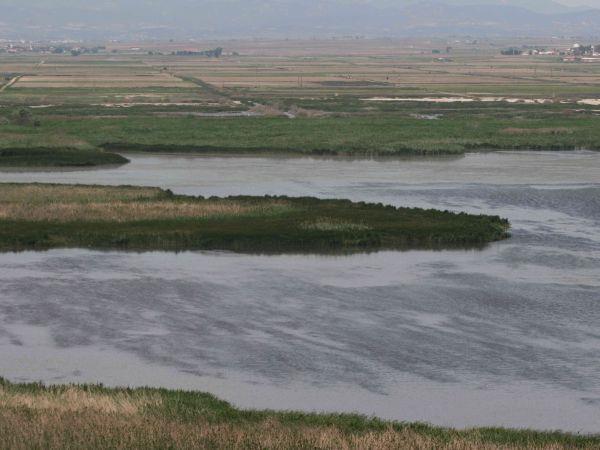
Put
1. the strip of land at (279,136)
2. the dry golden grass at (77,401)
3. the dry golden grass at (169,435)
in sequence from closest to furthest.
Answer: the dry golden grass at (169,435) < the dry golden grass at (77,401) < the strip of land at (279,136)

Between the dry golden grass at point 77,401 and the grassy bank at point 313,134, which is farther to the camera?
the grassy bank at point 313,134

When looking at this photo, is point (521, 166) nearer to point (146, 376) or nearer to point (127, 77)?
point (146, 376)

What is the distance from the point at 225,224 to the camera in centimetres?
3756

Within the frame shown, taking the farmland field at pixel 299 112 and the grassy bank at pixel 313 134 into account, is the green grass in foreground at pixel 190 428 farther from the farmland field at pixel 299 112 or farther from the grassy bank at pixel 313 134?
the grassy bank at pixel 313 134

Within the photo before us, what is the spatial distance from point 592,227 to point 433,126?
113 feet

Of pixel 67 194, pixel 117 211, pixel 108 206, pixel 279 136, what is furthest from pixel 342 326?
pixel 279 136

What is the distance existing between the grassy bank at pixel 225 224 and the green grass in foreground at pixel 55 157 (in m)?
12.6

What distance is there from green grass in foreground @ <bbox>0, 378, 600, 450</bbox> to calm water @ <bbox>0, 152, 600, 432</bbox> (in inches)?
64.9

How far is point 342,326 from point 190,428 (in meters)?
9.50

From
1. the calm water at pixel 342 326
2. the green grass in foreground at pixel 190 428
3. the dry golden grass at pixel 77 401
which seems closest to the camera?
the green grass in foreground at pixel 190 428

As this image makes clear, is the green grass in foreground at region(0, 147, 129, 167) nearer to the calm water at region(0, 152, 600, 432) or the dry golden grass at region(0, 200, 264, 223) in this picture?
the dry golden grass at region(0, 200, 264, 223)

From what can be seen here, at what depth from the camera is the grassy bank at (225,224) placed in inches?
1393

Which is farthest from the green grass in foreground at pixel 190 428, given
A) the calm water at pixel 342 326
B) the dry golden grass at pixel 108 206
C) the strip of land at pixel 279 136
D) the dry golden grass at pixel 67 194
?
the strip of land at pixel 279 136

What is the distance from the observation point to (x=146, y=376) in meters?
22.9
